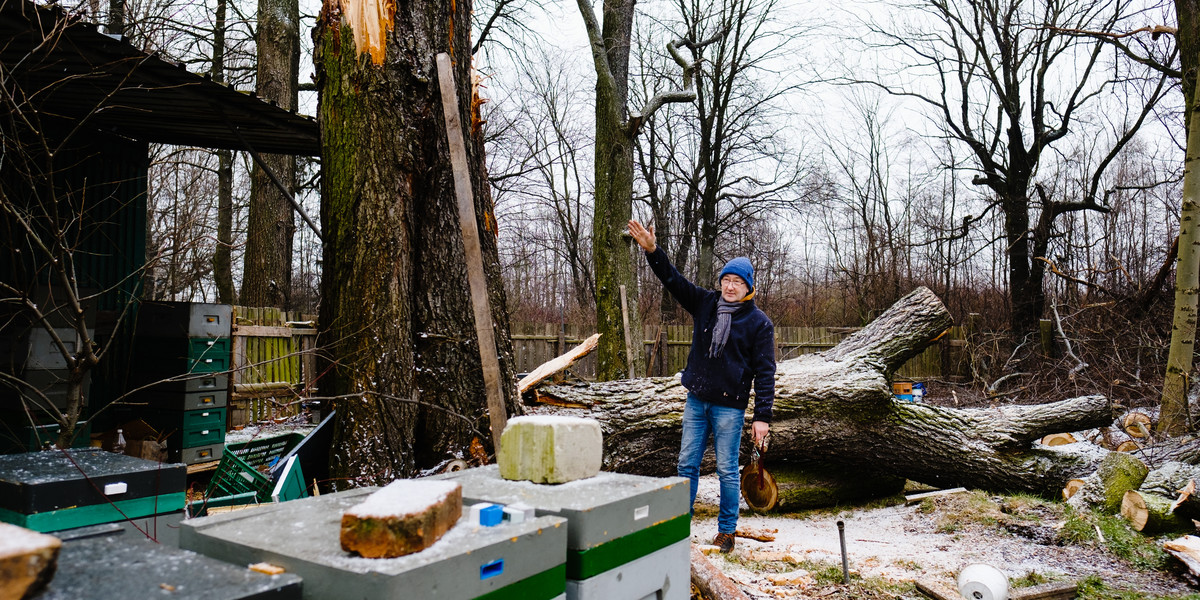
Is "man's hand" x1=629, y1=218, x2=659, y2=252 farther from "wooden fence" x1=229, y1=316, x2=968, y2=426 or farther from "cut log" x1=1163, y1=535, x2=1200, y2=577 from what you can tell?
"wooden fence" x1=229, y1=316, x2=968, y2=426

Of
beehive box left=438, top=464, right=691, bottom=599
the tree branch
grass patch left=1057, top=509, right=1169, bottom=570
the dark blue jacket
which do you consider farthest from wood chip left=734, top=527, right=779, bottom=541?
the tree branch

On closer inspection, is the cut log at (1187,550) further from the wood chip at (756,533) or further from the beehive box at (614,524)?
the beehive box at (614,524)

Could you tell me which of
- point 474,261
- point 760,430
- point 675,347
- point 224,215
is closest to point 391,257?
point 474,261

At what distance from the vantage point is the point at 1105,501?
569 cm

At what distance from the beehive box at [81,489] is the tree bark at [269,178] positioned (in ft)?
26.4

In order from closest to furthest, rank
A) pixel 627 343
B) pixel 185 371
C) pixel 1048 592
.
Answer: pixel 1048 592
pixel 185 371
pixel 627 343

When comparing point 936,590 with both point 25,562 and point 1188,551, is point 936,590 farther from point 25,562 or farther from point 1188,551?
point 25,562

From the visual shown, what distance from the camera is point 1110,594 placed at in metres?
4.31

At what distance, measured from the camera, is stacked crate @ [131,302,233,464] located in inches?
229

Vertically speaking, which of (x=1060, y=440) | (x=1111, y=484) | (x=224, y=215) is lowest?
(x=1060, y=440)

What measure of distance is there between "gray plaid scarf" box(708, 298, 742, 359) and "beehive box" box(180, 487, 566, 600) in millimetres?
3225

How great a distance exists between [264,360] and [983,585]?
29.3 ft

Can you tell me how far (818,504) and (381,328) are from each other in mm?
4386

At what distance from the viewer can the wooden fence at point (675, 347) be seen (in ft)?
56.6
